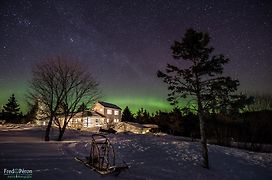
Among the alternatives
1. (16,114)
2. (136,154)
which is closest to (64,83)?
(136,154)

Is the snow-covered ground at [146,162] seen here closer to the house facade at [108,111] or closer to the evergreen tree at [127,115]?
the house facade at [108,111]

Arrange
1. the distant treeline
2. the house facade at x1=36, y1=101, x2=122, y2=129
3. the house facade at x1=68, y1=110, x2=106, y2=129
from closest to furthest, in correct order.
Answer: the distant treeline, the house facade at x1=36, y1=101, x2=122, y2=129, the house facade at x1=68, y1=110, x2=106, y2=129

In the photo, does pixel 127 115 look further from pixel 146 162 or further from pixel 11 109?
pixel 146 162

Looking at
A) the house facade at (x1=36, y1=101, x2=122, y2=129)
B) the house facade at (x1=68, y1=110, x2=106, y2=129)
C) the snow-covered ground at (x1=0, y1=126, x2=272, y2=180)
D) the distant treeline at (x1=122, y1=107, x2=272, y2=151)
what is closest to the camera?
the snow-covered ground at (x1=0, y1=126, x2=272, y2=180)


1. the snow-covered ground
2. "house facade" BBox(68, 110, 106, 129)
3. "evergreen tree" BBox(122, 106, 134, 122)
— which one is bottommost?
the snow-covered ground

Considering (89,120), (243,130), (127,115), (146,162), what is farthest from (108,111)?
(146,162)

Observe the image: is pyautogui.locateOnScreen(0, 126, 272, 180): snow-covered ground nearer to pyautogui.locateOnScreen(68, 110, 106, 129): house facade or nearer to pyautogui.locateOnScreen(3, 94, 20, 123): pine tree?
pyautogui.locateOnScreen(68, 110, 106, 129): house facade

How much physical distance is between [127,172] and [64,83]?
20.8 metres

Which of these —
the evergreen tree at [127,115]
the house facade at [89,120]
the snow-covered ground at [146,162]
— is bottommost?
the snow-covered ground at [146,162]

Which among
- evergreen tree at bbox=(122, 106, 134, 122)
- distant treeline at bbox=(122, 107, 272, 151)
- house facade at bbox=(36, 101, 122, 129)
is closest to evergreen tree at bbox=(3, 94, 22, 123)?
house facade at bbox=(36, 101, 122, 129)

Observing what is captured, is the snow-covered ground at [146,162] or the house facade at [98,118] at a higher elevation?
the house facade at [98,118]

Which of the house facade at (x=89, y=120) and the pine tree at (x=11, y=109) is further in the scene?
the pine tree at (x=11, y=109)

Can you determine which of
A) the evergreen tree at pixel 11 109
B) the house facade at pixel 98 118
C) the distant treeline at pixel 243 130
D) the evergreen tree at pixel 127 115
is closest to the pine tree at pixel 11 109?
the evergreen tree at pixel 11 109

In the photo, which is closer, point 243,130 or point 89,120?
point 243,130
